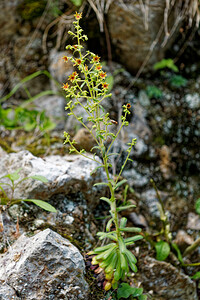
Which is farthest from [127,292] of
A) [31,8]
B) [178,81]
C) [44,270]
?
[31,8]

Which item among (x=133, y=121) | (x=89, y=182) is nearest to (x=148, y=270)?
(x=89, y=182)

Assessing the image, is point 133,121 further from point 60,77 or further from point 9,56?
point 9,56

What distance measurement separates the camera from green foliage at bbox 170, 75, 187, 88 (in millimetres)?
3357

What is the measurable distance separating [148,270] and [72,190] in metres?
0.87

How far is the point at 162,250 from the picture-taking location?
2207 mm

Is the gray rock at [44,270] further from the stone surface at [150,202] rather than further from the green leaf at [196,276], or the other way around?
the stone surface at [150,202]

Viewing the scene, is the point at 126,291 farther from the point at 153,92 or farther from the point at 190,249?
the point at 153,92

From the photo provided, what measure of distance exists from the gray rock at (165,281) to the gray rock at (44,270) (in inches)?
25.6

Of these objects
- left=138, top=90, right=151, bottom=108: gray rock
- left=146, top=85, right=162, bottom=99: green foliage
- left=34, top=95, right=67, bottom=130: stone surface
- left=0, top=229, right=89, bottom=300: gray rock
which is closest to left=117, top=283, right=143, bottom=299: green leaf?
left=0, top=229, right=89, bottom=300: gray rock

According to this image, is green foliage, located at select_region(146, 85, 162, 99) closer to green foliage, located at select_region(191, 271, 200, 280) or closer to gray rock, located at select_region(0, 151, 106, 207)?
gray rock, located at select_region(0, 151, 106, 207)

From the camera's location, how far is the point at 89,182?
7.20 feet

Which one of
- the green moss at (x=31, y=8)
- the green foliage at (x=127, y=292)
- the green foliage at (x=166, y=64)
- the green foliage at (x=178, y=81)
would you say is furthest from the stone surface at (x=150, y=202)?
the green moss at (x=31, y=8)

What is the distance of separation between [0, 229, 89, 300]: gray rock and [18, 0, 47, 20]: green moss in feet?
9.40

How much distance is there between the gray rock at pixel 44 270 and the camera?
1.59 metres
